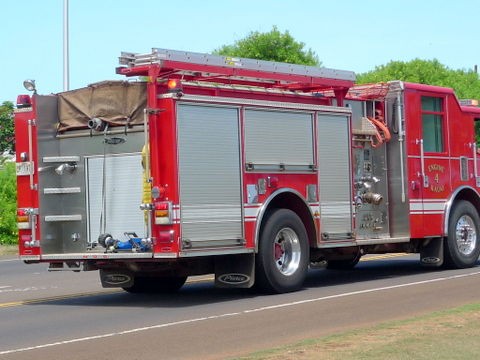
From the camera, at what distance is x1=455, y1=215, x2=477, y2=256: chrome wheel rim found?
18.0 m

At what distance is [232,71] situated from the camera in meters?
14.4

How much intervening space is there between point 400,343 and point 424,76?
51557 millimetres

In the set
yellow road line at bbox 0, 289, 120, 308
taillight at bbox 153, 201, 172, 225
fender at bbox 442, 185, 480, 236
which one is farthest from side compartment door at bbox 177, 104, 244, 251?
fender at bbox 442, 185, 480, 236

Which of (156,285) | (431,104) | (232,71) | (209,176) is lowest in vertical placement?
(156,285)

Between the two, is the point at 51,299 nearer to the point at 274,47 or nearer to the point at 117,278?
the point at 117,278

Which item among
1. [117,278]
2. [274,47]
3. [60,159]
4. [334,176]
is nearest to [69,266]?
[117,278]

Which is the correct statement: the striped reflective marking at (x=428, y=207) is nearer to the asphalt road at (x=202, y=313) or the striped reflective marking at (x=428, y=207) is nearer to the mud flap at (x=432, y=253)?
the mud flap at (x=432, y=253)

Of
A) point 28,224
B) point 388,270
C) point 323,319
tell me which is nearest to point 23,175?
point 28,224

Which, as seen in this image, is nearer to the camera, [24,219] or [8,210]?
[24,219]

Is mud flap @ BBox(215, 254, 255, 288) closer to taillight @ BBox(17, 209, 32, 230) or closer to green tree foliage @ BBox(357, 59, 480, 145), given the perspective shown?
taillight @ BBox(17, 209, 32, 230)

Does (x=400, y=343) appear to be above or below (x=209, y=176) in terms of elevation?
below

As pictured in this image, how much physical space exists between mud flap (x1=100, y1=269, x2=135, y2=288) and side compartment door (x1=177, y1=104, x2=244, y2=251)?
147 cm

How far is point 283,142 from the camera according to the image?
48.9 ft

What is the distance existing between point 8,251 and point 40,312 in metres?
17.5
